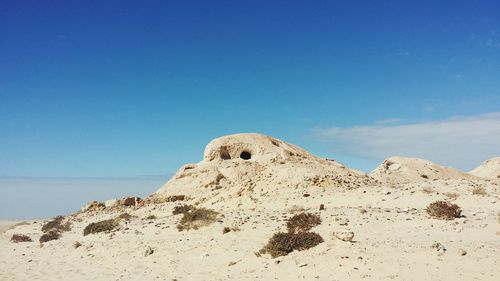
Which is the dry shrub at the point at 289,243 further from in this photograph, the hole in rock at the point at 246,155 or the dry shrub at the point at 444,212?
the hole in rock at the point at 246,155

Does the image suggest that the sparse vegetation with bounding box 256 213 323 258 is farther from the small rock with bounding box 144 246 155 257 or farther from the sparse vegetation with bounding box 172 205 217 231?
the sparse vegetation with bounding box 172 205 217 231

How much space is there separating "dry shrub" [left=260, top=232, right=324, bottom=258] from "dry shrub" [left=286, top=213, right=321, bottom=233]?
6.22 ft

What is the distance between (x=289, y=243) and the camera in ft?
40.8

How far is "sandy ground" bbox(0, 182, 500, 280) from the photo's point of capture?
10.4m

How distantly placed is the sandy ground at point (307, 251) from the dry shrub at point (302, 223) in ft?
1.00

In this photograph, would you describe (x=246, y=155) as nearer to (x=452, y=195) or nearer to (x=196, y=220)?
(x=196, y=220)

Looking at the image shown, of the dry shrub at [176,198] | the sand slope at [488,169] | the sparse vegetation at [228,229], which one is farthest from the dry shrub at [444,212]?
the sand slope at [488,169]

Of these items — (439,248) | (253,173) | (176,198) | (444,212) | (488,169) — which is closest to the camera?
(439,248)

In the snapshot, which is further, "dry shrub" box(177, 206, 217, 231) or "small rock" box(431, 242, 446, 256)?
"dry shrub" box(177, 206, 217, 231)

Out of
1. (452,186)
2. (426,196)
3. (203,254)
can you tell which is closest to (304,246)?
(203,254)

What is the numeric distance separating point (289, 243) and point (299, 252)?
0.41 meters

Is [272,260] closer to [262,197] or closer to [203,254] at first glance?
[203,254]

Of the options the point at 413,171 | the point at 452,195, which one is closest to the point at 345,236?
the point at 452,195

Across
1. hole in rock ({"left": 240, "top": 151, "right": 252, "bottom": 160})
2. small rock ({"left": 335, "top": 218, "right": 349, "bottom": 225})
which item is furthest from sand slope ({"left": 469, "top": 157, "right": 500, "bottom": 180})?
small rock ({"left": 335, "top": 218, "right": 349, "bottom": 225})
